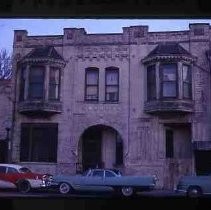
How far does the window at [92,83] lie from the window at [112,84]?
19cm

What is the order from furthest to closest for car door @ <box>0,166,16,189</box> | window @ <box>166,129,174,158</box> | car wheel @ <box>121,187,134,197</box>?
window @ <box>166,129,174,158</box> < car door @ <box>0,166,16,189</box> < car wheel @ <box>121,187,134,197</box>

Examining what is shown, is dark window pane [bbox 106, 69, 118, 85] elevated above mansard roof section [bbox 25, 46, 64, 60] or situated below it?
below

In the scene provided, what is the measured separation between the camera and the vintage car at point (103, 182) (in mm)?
8148

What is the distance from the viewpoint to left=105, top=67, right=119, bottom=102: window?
8930mm

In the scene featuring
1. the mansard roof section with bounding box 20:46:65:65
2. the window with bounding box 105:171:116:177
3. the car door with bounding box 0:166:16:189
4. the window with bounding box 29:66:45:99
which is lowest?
the car door with bounding box 0:166:16:189

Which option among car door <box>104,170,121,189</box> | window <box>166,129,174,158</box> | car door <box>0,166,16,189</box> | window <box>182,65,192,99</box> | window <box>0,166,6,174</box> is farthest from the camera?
window <box>182,65,192,99</box>

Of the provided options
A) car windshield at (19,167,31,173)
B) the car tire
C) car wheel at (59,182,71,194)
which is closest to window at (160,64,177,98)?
car wheel at (59,182,71,194)

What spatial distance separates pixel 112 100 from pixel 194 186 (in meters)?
2.18

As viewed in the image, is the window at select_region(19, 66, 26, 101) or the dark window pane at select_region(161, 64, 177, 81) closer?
the window at select_region(19, 66, 26, 101)

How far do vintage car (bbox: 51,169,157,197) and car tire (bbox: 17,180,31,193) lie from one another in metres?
0.43

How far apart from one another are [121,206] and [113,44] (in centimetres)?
297

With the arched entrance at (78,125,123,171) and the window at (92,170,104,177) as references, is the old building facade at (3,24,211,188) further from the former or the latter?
the window at (92,170,104,177)

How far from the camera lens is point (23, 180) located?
27.6 feet

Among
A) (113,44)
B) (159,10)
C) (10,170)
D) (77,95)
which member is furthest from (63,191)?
(159,10)
